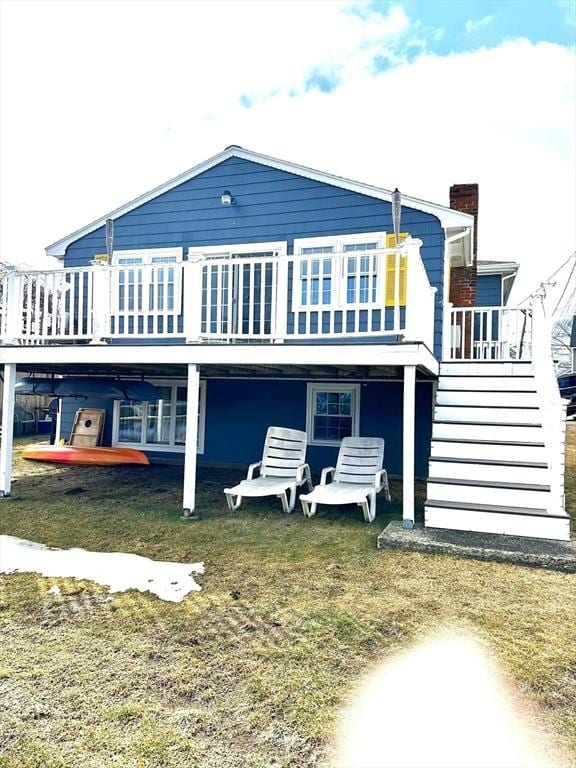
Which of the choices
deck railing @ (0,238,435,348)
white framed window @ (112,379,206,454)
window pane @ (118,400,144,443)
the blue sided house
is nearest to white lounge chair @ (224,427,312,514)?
the blue sided house

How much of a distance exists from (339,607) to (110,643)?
58.7 inches

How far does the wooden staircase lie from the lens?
15.5 feet

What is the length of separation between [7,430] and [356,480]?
4612mm

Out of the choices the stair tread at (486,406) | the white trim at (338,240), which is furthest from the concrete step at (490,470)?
the white trim at (338,240)

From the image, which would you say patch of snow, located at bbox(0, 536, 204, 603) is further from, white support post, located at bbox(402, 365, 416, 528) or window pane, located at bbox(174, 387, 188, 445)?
window pane, located at bbox(174, 387, 188, 445)

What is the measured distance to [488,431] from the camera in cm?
574

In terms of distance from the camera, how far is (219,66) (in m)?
10.2

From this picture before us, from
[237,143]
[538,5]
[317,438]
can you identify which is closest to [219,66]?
[237,143]

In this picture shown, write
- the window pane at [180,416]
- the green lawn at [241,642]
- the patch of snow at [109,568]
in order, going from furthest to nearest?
the window pane at [180,416]
the patch of snow at [109,568]
the green lawn at [241,642]

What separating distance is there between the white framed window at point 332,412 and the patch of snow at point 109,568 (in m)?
5.10

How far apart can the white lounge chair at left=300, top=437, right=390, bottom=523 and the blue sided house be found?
2.61ft

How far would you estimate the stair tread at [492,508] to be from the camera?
4633 mm

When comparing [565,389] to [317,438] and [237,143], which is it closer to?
[317,438]

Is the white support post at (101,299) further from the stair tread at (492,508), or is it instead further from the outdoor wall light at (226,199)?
the stair tread at (492,508)
